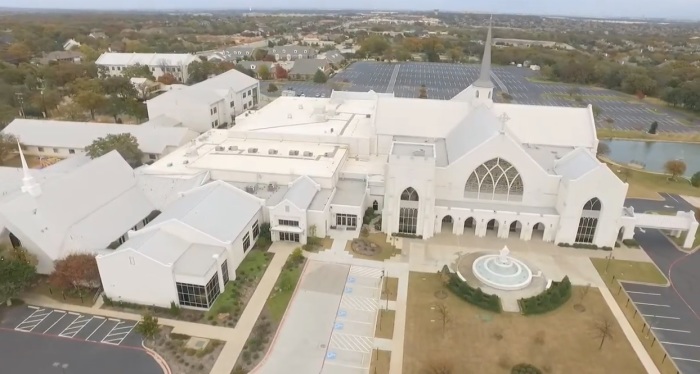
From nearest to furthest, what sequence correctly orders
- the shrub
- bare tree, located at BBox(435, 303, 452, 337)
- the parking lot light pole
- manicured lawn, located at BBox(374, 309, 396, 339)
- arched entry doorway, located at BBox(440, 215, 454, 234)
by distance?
the parking lot light pole, the shrub, manicured lawn, located at BBox(374, 309, 396, 339), bare tree, located at BBox(435, 303, 452, 337), arched entry doorway, located at BBox(440, 215, 454, 234)

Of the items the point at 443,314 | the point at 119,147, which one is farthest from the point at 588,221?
the point at 119,147

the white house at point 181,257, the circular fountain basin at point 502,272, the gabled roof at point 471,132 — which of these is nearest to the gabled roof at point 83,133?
the white house at point 181,257

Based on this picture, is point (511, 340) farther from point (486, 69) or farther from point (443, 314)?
point (486, 69)

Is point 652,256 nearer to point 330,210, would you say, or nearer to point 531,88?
point 330,210

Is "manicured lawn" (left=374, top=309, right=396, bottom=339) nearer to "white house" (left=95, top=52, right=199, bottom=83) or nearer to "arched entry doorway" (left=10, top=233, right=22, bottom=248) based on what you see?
"arched entry doorway" (left=10, top=233, right=22, bottom=248)

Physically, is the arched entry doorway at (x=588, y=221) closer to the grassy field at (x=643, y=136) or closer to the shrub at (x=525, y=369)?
the shrub at (x=525, y=369)

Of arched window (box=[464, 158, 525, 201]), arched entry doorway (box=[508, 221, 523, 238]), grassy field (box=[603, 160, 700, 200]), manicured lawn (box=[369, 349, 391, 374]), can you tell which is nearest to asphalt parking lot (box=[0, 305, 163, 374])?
manicured lawn (box=[369, 349, 391, 374])

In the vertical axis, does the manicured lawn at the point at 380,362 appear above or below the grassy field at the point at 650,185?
above
